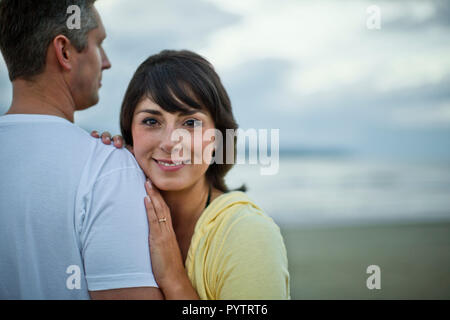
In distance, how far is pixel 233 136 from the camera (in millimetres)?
2480

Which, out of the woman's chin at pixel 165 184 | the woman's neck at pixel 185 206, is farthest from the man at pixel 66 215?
the woman's neck at pixel 185 206

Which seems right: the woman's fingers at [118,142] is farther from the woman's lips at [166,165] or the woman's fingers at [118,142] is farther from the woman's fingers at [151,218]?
the woman's fingers at [151,218]

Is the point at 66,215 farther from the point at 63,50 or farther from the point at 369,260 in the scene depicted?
the point at 369,260

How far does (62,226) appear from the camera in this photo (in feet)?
4.84

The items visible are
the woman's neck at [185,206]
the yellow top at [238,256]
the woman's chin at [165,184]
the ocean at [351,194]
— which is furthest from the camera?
the ocean at [351,194]

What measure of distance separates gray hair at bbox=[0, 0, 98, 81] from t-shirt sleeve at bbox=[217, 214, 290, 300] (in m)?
1.23

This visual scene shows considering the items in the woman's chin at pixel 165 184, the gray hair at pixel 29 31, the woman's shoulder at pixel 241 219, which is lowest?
the woman's shoulder at pixel 241 219

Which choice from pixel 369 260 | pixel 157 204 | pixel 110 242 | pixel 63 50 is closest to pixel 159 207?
pixel 157 204

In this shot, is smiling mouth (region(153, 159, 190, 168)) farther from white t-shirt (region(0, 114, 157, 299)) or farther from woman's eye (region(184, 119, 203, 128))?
white t-shirt (region(0, 114, 157, 299))

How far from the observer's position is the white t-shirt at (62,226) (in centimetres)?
148

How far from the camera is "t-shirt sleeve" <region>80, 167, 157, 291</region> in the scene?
1482mm

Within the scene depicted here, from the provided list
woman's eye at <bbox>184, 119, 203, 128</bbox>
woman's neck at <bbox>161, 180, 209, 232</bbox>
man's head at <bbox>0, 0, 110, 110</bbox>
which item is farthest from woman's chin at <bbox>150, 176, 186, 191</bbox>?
man's head at <bbox>0, 0, 110, 110</bbox>

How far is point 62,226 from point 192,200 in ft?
2.84
